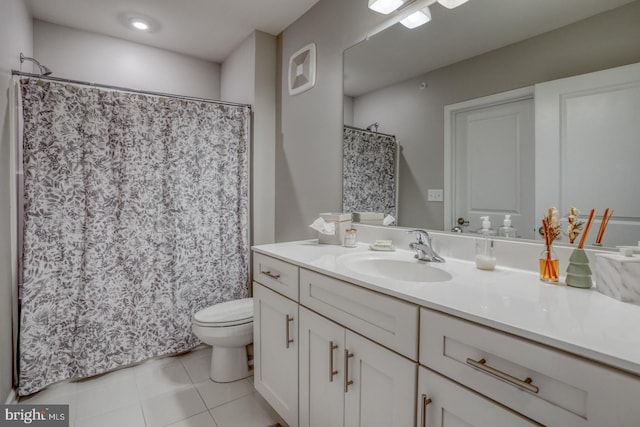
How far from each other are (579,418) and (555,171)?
2.75 ft

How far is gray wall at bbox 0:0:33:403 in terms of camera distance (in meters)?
1.59

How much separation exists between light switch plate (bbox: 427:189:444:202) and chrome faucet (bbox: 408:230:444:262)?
0.64 ft

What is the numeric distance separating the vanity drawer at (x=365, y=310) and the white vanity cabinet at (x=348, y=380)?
0.03 meters

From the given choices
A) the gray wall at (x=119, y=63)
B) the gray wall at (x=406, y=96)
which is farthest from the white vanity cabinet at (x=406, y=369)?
the gray wall at (x=119, y=63)

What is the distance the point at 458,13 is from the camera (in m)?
1.40

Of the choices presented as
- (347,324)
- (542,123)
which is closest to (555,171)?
(542,123)

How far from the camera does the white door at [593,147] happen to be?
993 millimetres

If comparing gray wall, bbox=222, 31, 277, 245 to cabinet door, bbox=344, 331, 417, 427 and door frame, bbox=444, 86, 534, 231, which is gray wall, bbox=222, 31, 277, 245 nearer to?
door frame, bbox=444, 86, 534, 231

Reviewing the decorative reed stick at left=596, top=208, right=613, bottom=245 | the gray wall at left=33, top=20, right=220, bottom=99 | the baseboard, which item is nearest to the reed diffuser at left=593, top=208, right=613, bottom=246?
the decorative reed stick at left=596, top=208, right=613, bottom=245

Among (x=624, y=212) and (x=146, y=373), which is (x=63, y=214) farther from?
(x=624, y=212)

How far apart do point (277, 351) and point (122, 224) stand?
1351mm

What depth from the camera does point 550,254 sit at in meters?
1.06

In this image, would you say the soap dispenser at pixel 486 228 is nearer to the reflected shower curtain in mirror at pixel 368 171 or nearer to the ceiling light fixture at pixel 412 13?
the reflected shower curtain in mirror at pixel 368 171

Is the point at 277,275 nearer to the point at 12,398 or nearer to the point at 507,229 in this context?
the point at 507,229
